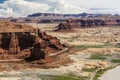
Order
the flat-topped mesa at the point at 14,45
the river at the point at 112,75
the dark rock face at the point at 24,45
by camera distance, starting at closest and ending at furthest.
→ the river at the point at 112,75 → the dark rock face at the point at 24,45 → the flat-topped mesa at the point at 14,45

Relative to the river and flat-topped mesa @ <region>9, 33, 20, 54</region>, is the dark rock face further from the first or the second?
the river


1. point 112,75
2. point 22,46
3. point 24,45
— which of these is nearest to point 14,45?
point 22,46

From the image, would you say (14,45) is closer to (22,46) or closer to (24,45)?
(22,46)

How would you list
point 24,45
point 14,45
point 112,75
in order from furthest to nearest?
point 24,45, point 14,45, point 112,75

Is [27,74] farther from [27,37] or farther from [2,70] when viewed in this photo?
[27,37]

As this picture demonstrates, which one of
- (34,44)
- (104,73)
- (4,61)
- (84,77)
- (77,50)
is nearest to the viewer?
(84,77)

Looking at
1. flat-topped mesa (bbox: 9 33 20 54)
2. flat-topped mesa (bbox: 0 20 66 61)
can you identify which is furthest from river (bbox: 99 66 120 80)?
flat-topped mesa (bbox: 9 33 20 54)

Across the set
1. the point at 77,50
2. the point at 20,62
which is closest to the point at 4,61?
the point at 20,62

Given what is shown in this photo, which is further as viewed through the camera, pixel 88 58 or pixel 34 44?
pixel 88 58

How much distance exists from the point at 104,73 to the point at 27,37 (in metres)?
35.5

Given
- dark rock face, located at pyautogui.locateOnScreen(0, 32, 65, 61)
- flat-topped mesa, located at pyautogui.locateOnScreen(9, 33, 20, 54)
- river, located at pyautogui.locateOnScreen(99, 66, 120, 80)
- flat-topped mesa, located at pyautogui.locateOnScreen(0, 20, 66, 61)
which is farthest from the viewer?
flat-topped mesa, located at pyautogui.locateOnScreen(9, 33, 20, 54)

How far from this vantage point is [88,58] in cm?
13312

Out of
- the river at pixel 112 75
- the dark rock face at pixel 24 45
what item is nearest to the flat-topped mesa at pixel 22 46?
the dark rock face at pixel 24 45

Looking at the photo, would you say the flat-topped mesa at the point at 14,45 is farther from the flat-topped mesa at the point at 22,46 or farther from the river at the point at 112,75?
the river at the point at 112,75
